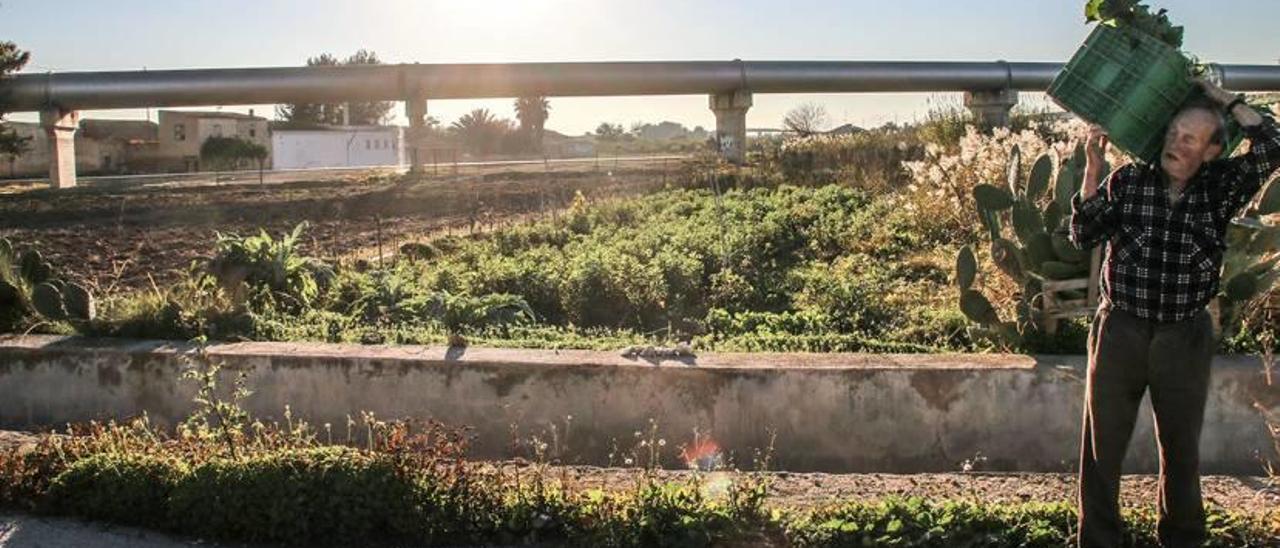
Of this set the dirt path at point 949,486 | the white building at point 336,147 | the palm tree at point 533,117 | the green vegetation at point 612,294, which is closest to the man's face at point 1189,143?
the dirt path at point 949,486

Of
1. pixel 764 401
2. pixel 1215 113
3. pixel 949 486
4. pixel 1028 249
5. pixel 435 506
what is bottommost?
pixel 949 486

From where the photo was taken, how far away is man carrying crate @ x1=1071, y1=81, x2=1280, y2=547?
3750 millimetres

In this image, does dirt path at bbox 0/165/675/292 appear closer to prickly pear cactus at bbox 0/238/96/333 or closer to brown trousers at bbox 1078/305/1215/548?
prickly pear cactus at bbox 0/238/96/333

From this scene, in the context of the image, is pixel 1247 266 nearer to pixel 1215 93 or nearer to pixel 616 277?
pixel 1215 93

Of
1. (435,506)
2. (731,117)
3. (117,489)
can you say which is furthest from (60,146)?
(435,506)

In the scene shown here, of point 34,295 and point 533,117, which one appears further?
point 533,117

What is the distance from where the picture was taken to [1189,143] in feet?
12.3

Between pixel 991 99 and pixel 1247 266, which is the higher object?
pixel 991 99

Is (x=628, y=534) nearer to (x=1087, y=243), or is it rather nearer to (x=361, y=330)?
(x=1087, y=243)

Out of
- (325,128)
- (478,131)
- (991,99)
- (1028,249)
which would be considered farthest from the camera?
(478,131)

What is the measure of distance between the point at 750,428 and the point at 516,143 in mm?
80553

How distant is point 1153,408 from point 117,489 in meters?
4.16

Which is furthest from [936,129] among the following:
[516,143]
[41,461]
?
[516,143]

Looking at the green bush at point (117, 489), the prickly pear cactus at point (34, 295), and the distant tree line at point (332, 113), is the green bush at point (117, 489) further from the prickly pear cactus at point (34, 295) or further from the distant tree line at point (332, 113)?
the distant tree line at point (332, 113)
